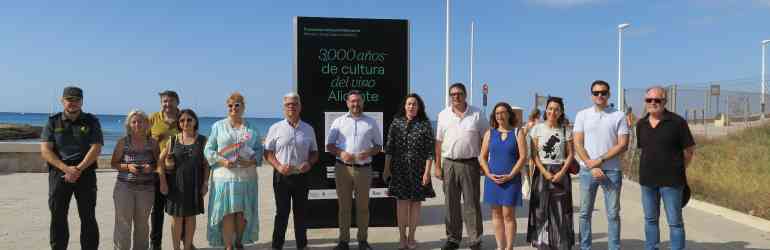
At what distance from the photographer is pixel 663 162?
15.1ft

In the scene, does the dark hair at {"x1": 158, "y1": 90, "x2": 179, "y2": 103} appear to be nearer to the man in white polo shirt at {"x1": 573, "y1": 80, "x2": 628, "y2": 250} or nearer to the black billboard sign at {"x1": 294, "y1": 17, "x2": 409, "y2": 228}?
the black billboard sign at {"x1": 294, "y1": 17, "x2": 409, "y2": 228}

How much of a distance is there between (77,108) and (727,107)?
22.5m

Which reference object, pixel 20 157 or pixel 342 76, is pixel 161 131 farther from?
pixel 20 157

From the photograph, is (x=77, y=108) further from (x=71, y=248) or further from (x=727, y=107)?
(x=727, y=107)

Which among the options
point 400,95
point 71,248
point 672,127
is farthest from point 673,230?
point 71,248

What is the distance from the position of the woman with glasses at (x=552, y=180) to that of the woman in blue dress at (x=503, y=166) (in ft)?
0.63

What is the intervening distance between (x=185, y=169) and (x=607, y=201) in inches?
152

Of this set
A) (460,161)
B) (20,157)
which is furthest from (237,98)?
(20,157)

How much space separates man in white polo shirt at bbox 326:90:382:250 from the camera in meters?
5.29

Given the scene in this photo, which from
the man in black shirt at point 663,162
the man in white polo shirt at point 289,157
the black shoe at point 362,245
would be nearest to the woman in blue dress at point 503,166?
the man in black shirt at point 663,162

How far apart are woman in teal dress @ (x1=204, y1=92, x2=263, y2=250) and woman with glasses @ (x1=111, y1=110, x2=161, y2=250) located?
503 mm

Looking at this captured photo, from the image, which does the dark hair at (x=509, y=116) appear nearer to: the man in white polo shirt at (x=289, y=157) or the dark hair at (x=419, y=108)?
the dark hair at (x=419, y=108)

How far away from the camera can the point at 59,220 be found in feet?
15.4

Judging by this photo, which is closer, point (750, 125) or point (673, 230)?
point (673, 230)
